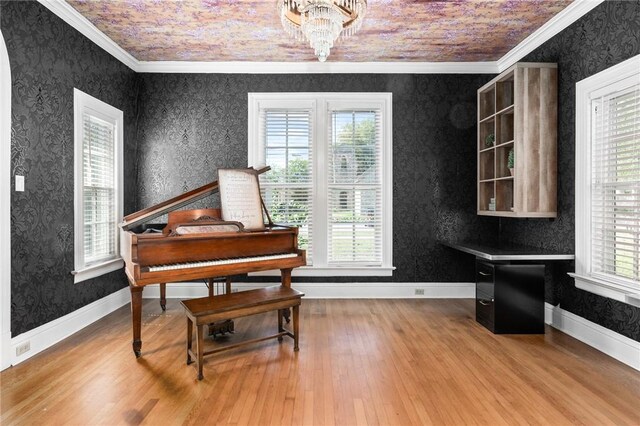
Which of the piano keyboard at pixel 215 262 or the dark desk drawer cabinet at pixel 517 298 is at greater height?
the piano keyboard at pixel 215 262

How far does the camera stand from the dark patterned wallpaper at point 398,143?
16.0 feet

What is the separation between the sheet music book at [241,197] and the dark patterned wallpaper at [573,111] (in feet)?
10.1

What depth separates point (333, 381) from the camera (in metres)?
2.58

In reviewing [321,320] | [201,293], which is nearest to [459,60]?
[321,320]

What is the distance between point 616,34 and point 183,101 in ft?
15.6

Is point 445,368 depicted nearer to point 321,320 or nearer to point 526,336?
point 526,336

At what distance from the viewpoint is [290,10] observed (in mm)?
2770

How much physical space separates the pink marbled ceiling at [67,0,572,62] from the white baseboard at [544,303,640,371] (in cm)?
301

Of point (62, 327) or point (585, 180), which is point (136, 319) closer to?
point (62, 327)

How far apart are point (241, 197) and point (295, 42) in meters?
2.02

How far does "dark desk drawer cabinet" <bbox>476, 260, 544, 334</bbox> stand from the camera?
353 cm

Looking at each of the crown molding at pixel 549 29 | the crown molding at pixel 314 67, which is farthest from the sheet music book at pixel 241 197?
the crown molding at pixel 549 29

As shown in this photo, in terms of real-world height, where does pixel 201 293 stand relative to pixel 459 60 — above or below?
below

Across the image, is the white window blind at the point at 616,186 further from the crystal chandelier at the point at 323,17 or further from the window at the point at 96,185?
the window at the point at 96,185
